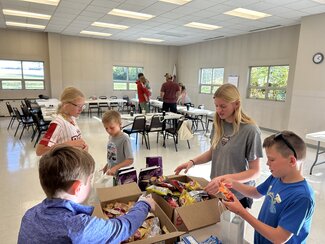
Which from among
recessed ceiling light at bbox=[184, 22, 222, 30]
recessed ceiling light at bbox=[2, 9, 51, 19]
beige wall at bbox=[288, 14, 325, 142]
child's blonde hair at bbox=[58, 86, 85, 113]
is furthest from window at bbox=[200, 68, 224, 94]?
child's blonde hair at bbox=[58, 86, 85, 113]

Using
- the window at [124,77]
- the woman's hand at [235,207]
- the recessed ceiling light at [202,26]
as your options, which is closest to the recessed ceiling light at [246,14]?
the recessed ceiling light at [202,26]

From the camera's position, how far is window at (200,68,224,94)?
9500 millimetres

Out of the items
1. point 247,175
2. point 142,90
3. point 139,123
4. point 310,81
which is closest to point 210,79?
point 142,90

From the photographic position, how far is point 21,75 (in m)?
8.95

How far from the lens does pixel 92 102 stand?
888 centimetres

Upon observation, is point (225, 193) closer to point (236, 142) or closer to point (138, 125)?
point (236, 142)

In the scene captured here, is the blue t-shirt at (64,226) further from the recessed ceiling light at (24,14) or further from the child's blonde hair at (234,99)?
the recessed ceiling light at (24,14)

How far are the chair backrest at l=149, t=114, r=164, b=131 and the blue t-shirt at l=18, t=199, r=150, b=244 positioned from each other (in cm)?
450

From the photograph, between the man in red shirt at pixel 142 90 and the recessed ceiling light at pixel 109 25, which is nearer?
the man in red shirt at pixel 142 90

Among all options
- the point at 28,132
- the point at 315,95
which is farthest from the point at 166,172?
the point at 28,132

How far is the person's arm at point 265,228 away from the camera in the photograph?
91cm

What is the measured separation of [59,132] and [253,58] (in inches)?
300

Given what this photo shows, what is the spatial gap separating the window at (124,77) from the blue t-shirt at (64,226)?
10404 mm

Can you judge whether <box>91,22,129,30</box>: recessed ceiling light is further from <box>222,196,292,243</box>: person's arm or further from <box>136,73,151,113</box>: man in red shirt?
<box>222,196,292,243</box>: person's arm
